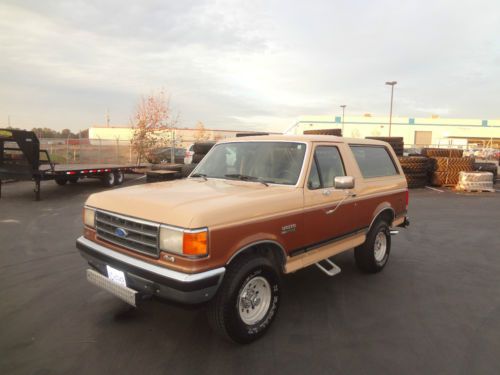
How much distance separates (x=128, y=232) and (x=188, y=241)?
78 cm

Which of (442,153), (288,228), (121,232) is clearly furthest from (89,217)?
(442,153)

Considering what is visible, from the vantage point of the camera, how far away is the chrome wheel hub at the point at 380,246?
5434 millimetres

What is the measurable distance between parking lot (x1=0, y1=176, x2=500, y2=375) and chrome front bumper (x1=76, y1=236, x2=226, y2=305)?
29 centimetres

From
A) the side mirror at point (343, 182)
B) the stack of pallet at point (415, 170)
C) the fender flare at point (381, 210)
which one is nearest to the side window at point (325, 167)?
the side mirror at point (343, 182)

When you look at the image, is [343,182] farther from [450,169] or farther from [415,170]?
[450,169]

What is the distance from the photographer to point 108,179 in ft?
45.9

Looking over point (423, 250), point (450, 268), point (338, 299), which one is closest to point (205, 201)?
point (338, 299)

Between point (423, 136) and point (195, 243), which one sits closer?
point (195, 243)

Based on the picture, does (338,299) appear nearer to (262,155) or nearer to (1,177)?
(262,155)

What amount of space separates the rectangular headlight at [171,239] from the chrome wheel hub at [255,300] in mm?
854

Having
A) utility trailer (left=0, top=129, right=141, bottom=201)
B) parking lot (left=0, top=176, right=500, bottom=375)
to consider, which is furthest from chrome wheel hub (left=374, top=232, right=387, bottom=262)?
utility trailer (left=0, top=129, right=141, bottom=201)

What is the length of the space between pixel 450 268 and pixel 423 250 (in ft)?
3.17

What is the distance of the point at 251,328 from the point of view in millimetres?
3420

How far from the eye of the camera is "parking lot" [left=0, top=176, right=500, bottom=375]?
3.12m
